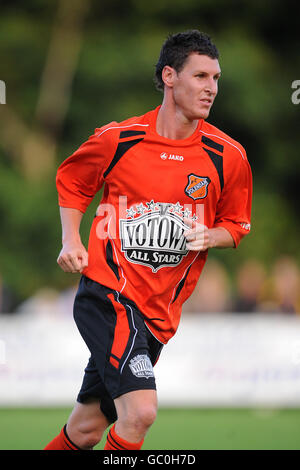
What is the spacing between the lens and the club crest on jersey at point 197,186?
205 inches

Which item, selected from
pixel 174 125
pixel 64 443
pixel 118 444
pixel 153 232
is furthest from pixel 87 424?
pixel 174 125

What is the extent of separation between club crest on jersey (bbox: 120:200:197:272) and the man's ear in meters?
0.78

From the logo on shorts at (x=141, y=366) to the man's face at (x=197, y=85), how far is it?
58.2 inches

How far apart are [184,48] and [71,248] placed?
1.40 metres

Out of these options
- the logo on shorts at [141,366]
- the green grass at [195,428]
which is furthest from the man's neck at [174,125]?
the green grass at [195,428]

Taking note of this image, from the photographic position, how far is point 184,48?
5.30 metres

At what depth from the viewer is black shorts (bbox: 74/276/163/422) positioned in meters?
4.88

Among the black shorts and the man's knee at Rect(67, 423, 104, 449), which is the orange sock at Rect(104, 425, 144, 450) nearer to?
the black shorts

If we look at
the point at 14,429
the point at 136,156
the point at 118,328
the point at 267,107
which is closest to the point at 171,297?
the point at 118,328

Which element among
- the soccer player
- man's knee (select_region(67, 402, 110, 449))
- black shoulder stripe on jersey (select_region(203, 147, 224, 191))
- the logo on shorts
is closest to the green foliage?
man's knee (select_region(67, 402, 110, 449))

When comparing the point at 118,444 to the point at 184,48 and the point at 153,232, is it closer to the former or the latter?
the point at 153,232

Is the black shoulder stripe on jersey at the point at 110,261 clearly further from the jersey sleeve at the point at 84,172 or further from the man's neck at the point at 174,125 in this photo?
the man's neck at the point at 174,125

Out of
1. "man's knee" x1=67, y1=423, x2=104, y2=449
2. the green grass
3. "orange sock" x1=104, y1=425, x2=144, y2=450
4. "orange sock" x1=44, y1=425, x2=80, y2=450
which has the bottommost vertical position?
the green grass

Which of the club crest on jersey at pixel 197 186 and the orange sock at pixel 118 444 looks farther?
the club crest on jersey at pixel 197 186
